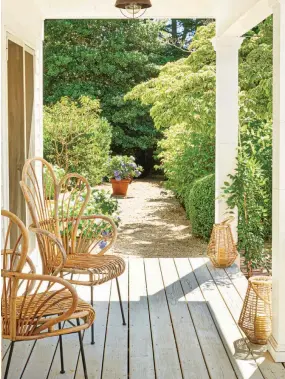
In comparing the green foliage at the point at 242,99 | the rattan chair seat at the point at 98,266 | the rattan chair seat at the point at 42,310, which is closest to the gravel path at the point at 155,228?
the green foliage at the point at 242,99

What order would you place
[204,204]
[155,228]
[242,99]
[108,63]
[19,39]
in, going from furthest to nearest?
[108,63]
[155,228]
[204,204]
[242,99]
[19,39]

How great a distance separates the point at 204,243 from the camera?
9.35 metres

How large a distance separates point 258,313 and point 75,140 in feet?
34.8

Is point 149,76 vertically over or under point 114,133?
over

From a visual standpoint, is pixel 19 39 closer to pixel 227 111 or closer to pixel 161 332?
pixel 227 111

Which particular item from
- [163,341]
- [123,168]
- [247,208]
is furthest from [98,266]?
[123,168]

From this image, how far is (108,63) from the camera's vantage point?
17.1 metres

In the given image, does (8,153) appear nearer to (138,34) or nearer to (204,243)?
(204,243)

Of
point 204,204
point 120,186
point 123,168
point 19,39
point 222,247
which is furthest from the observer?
point 123,168

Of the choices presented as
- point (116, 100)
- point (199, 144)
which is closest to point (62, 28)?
point (116, 100)

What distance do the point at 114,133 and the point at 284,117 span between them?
13.8 metres

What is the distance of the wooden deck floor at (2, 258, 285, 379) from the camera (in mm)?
3537

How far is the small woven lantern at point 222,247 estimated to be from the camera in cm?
591

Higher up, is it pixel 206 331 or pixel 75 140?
pixel 75 140
